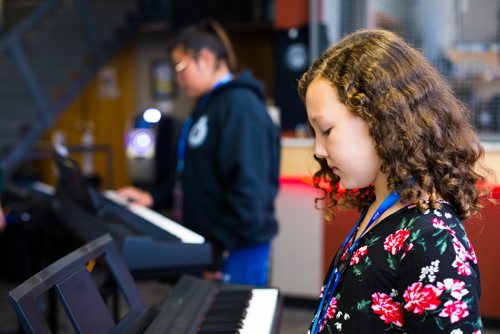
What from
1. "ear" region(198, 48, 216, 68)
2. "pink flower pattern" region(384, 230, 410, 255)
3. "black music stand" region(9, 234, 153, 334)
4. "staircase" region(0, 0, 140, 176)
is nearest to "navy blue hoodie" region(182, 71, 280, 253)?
"ear" region(198, 48, 216, 68)

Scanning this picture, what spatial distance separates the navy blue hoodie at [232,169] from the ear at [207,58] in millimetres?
111

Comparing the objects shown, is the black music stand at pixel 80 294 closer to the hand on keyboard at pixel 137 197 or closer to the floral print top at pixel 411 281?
the floral print top at pixel 411 281

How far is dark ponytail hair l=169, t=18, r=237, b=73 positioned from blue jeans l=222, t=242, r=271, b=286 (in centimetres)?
76

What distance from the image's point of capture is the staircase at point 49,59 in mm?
6215

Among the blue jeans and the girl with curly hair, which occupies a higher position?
the girl with curly hair

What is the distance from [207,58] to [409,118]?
1.47 meters

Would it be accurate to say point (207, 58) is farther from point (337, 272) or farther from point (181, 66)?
point (337, 272)

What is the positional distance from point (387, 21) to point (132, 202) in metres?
2.09

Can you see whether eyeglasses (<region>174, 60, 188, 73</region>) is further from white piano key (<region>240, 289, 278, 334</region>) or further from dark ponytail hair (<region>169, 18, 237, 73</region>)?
white piano key (<region>240, 289, 278, 334</region>)

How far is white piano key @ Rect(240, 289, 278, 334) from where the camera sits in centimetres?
144

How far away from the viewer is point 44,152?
592 centimetres

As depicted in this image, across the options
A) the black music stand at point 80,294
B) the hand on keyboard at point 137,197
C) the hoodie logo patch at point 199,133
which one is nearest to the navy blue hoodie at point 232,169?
the hoodie logo patch at point 199,133

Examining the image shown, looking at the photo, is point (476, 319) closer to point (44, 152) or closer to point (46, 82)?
point (44, 152)

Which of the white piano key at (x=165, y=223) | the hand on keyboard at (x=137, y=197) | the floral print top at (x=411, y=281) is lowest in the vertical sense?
the hand on keyboard at (x=137, y=197)
